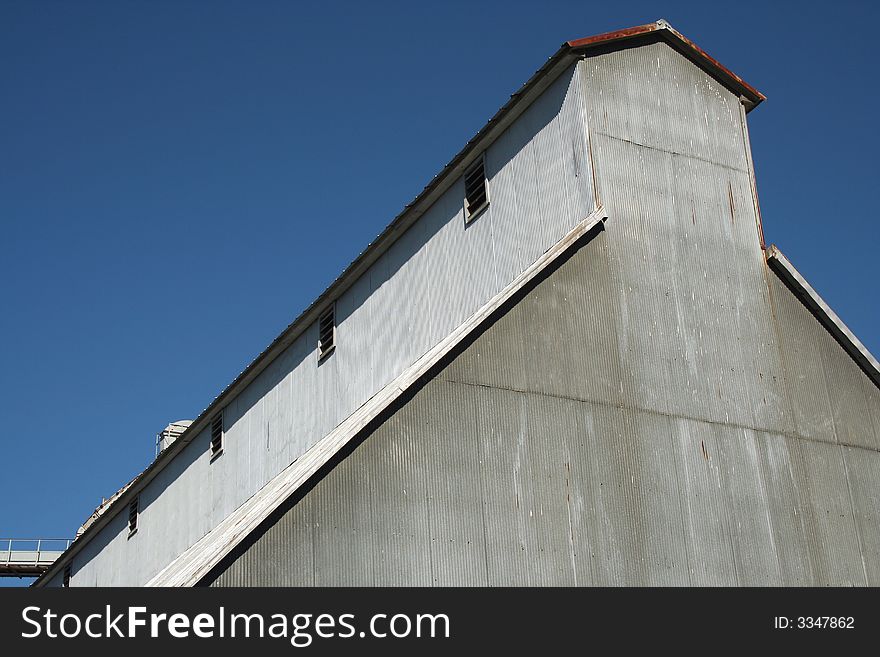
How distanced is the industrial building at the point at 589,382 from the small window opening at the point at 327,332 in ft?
1.50

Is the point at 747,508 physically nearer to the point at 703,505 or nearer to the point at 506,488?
the point at 703,505

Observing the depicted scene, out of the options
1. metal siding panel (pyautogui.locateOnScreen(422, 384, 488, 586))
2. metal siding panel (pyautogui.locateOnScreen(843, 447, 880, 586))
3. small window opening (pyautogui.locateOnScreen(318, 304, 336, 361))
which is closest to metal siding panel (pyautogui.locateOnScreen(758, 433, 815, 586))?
metal siding panel (pyautogui.locateOnScreen(843, 447, 880, 586))

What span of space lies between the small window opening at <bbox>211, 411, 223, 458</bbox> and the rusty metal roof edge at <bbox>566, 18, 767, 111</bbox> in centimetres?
1373

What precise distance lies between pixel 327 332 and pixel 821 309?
9.67 m

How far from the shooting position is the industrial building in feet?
44.0

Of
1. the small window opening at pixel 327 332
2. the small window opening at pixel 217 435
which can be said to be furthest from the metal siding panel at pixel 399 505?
the small window opening at pixel 217 435

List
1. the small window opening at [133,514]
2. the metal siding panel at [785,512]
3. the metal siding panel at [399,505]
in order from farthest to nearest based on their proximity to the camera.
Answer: the small window opening at [133,514], the metal siding panel at [785,512], the metal siding panel at [399,505]

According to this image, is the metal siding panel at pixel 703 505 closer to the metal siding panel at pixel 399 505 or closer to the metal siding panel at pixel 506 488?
the metal siding panel at pixel 506 488

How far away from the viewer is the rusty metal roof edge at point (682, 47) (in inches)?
701

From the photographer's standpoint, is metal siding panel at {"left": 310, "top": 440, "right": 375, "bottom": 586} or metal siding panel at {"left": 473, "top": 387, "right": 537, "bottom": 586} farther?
metal siding panel at {"left": 473, "top": 387, "right": 537, "bottom": 586}

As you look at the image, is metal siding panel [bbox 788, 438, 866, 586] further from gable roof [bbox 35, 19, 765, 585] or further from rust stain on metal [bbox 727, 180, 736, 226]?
gable roof [bbox 35, 19, 765, 585]

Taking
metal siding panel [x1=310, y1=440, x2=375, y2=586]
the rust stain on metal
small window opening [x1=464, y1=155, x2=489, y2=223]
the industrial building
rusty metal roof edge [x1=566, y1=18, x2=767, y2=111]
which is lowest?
metal siding panel [x1=310, y1=440, x2=375, y2=586]

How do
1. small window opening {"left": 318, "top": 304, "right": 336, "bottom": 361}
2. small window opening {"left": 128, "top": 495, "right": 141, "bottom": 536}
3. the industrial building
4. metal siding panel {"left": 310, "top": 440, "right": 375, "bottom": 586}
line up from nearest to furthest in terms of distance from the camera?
1. metal siding panel {"left": 310, "top": 440, "right": 375, "bottom": 586}
2. the industrial building
3. small window opening {"left": 318, "top": 304, "right": 336, "bottom": 361}
4. small window opening {"left": 128, "top": 495, "right": 141, "bottom": 536}
